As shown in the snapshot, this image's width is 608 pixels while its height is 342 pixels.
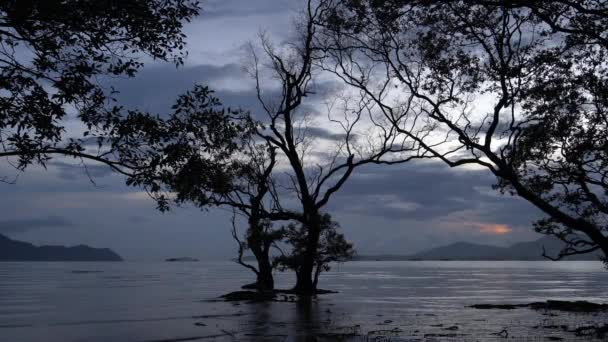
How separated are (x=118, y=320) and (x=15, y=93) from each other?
27.7 meters

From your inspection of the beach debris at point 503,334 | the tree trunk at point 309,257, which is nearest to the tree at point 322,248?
the tree trunk at point 309,257

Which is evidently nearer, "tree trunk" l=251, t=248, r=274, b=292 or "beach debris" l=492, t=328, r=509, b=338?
"beach debris" l=492, t=328, r=509, b=338

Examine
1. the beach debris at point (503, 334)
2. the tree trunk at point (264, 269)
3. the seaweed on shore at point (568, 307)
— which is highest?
the tree trunk at point (264, 269)

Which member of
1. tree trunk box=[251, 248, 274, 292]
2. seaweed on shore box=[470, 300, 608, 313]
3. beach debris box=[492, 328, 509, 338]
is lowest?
seaweed on shore box=[470, 300, 608, 313]

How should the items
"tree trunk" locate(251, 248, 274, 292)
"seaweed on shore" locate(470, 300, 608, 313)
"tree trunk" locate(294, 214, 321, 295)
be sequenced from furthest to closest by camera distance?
"tree trunk" locate(251, 248, 274, 292), "tree trunk" locate(294, 214, 321, 295), "seaweed on shore" locate(470, 300, 608, 313)

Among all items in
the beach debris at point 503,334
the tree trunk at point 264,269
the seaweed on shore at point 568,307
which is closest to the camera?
the beach debris at point 503,334

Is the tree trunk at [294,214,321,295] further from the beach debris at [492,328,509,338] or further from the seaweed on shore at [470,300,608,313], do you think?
the beach debris at [492,328,509,338]

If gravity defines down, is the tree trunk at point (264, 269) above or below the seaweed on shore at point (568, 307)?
above

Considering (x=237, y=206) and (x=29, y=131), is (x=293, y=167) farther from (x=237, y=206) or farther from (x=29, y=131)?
(x=29, y=131)

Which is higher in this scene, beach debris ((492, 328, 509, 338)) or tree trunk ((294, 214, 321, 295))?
tree trunk ((294, 214, 321, 295))

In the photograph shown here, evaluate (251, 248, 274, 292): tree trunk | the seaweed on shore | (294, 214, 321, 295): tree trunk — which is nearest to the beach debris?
the seaweed on shore

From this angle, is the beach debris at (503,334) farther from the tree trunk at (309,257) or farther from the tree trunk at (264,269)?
the tree trunk at (264,269)

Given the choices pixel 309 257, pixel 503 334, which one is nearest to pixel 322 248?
pixel 309 257

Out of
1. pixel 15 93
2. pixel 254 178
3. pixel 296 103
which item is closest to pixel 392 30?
pixel 296 103
